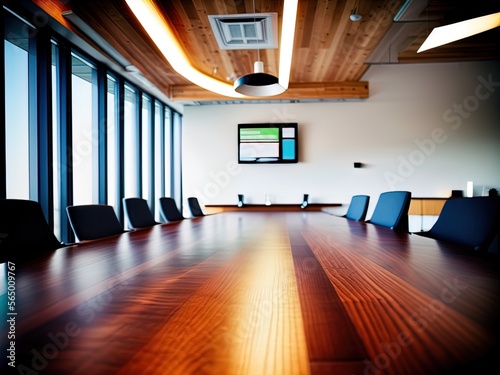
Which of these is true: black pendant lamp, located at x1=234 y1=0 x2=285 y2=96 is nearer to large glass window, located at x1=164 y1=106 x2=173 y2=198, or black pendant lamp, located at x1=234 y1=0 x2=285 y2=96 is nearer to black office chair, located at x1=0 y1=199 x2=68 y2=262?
black office chair, located at x1=0 y1=199 x2=68 y2=262

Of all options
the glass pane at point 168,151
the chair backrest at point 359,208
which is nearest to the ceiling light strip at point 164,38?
the chair backrest at point 359,208

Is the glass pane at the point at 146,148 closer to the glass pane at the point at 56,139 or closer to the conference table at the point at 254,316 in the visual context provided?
the glass pane at the point at 56,139

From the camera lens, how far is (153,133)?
6750 millimetres

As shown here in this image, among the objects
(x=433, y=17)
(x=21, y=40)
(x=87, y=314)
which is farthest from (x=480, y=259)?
(x=21, y=40)

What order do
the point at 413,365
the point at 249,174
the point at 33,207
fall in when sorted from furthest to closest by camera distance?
the point at 249,174 < the point at 33,207 < the point at 413,365

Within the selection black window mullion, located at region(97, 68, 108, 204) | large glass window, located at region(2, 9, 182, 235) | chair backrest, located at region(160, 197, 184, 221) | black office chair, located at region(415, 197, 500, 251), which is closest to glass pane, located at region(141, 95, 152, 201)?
large glass window, located at region(2, 9, 182, 235)

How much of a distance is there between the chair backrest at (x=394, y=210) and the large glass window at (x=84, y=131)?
4065 mm

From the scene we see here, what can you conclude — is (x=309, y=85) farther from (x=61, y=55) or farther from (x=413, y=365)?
(x=413, y=365)

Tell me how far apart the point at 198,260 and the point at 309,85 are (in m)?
6.17

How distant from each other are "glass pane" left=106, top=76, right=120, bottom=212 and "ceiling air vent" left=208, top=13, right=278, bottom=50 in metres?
2.25

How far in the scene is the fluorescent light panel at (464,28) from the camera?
9.04 ft

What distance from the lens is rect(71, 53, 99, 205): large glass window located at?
14.6 feet

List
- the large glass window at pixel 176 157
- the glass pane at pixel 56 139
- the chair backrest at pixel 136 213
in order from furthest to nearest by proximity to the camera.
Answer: the large glass window at pixel 176 157, the glass pane at pixel 56 139, the chair backrest at pixel 136 213

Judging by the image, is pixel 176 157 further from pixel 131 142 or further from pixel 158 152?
pixel 131 142
